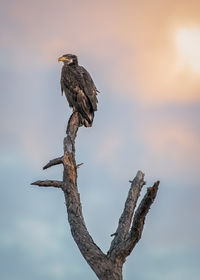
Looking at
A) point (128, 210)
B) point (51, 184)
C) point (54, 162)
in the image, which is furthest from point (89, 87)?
point (128, 210)

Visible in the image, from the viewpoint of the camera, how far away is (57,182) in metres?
11.8

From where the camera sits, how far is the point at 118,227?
37.0ft

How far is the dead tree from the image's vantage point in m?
9.92

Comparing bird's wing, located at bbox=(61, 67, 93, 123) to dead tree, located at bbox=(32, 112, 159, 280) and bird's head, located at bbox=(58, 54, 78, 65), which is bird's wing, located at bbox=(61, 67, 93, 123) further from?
dead tree, located at bbox=(32, 112, 159, 280)

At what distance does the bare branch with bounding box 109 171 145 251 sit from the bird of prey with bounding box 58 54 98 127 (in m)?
4.60

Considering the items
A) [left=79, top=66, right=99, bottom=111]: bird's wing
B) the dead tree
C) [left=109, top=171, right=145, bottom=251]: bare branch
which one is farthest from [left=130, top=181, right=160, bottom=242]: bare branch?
[left=79, top=66, right=99, bottom=111]: bird's wing

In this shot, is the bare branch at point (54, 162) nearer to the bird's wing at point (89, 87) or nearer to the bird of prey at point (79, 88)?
the bird of prey at point (79, 88)

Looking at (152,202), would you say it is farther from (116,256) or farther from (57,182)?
(57,182)

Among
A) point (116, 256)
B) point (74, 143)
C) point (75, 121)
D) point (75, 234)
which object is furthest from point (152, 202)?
point (75, 121)

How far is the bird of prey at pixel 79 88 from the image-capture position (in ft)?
54.9

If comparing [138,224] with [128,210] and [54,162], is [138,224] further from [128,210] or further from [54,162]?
[54,162]

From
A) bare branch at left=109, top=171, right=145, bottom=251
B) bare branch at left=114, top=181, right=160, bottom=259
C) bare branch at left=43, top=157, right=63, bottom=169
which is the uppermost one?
bare branch at left=43, top=157, right=63, bottom=169

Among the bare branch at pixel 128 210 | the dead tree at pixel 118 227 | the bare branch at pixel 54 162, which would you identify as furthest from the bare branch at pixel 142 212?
the bare branch at pixel 54 162

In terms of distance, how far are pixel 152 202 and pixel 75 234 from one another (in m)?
2.16
